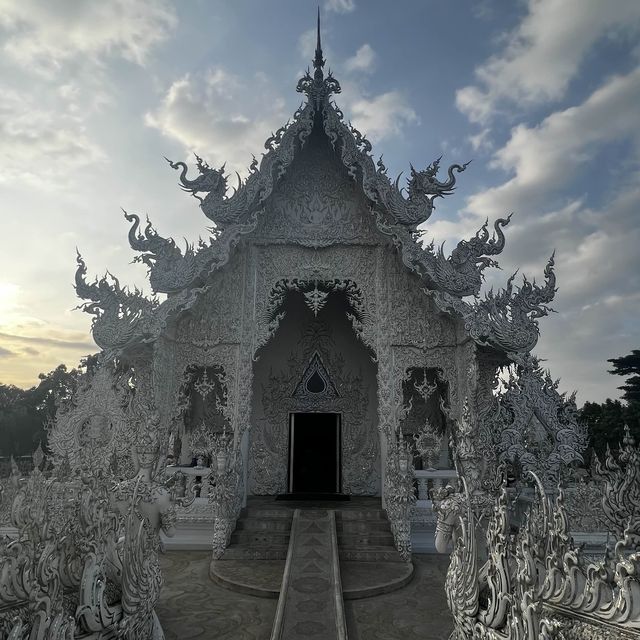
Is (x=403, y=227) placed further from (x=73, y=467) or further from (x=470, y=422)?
(x=73, y=467)

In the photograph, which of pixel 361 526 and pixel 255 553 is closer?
pixel 255 553

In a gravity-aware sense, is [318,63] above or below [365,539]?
above

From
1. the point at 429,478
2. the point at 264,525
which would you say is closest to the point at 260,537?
the point at 264,525

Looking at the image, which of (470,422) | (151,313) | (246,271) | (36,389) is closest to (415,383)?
(470,422)

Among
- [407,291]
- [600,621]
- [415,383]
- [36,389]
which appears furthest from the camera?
[36,389]

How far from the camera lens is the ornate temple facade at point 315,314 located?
6.27 meters

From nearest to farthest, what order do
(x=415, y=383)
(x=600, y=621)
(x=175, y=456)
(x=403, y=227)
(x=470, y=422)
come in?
(x=600, y=621)
(x=470, y=422)
(x=403, y=227)
(x=415, y=383)
(x=175, y=456)

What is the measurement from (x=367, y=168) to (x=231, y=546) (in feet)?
17.8

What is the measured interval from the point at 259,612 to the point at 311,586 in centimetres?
51

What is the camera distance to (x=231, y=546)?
5945 millimetres

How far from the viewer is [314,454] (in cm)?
864

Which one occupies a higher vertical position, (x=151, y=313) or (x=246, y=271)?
(x=246, y=271)

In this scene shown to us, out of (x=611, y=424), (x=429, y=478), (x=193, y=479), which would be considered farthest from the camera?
(x=611, y=424)

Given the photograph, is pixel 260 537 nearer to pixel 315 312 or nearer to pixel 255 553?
pixel 255 553
